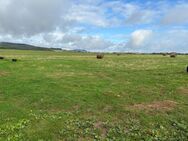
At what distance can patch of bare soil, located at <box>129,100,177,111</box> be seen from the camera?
21.6 metres

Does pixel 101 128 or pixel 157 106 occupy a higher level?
pixel 157 106

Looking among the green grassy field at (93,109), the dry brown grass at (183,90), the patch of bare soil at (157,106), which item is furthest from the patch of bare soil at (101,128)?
the dry brown grass at (183,90)

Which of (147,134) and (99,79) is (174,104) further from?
(99,79)

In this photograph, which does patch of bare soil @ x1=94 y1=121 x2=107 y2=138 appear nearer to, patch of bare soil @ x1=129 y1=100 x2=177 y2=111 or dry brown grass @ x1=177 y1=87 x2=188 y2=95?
patch of bare soil @ x1=129 y1=100 x2=177 y2=111

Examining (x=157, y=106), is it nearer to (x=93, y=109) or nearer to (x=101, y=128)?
(x=93, y=109)

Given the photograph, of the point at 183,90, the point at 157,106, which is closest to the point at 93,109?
the point at 157,106

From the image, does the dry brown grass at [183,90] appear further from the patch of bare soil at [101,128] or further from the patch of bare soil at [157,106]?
the patch of bare soil at [101,128]

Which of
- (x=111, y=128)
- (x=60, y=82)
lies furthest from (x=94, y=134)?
(x=60, y=82)

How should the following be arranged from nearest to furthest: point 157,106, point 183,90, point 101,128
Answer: point 101,128, point 157,106, point 183,90

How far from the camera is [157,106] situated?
72.8 ft

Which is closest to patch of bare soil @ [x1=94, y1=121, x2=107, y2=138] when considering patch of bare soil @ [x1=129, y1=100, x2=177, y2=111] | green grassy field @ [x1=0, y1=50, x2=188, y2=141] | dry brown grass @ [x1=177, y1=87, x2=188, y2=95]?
green grassy field @ [x1=0, y1=50, x2=188, y2=141]

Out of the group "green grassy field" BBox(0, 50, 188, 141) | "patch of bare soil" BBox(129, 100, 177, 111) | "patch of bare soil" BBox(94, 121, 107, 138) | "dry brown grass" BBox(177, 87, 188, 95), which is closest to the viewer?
"patch of bare soil" BBox(94, 121, 107, 138)

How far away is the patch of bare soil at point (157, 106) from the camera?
70.9 feet

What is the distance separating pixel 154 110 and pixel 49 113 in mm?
7454
